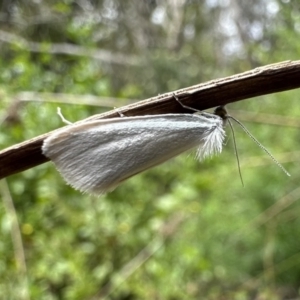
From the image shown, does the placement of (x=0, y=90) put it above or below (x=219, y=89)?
above

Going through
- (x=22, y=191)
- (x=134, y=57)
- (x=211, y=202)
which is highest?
(x=134, y=57)

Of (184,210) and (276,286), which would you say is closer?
(276,286)

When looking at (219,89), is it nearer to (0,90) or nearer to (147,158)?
(147,158)

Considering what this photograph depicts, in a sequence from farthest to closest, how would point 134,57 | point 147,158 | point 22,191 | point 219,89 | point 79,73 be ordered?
1. point 134,57
2. point 79,73
3. point 22,191
4. point 147,158
5. point 219,89

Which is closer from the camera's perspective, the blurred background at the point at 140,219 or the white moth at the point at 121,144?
the white moth at the point at 121,144

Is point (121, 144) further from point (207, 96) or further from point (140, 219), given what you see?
point (140, 219)

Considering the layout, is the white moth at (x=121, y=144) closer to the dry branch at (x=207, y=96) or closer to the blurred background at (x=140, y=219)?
the dry branch at (x=207, y=96)

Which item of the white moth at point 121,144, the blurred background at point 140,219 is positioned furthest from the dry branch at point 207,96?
the blurred background at point 140,219

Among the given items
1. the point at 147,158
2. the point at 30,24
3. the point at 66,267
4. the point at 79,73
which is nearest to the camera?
the point at 147,158

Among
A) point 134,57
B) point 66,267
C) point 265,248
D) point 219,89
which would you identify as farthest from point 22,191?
point 134,57
